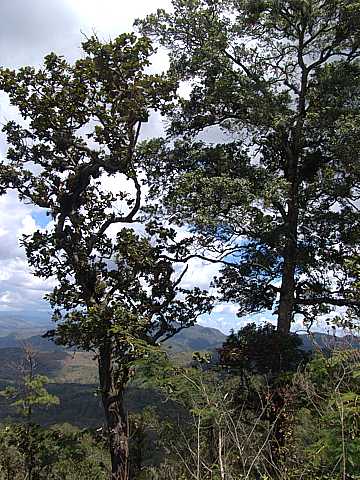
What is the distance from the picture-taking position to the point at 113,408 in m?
10.1

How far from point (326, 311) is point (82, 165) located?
23.6 ft

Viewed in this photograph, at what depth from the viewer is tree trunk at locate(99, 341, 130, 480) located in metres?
9.73

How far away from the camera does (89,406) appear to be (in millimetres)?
93438

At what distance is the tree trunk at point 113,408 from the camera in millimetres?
9727

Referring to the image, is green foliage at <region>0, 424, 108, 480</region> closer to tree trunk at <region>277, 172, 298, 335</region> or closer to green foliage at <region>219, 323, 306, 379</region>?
green foliage at <region>219, 323, 306, 379</region>

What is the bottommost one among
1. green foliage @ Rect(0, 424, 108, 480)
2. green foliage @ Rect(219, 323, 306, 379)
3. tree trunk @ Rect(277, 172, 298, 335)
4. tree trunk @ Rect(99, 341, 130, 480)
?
green foliage @ Rect(0, 424, 108, 480)

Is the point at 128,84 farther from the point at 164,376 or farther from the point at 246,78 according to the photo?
the point at 164,376

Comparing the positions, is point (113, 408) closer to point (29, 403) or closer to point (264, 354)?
point (29, 403)

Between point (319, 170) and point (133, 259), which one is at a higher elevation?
point (319, 170)

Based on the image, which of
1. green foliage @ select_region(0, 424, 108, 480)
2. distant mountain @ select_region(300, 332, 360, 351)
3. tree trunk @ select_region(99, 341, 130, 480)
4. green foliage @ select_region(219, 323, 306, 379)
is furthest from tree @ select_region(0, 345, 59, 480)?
distant mountain @ select_region(300, 332, 360, 351)

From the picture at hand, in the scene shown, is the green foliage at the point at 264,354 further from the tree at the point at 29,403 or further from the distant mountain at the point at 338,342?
the tree at the point at 29,403

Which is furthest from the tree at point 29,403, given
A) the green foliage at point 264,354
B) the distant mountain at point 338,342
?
the distant mountain at point 338,342

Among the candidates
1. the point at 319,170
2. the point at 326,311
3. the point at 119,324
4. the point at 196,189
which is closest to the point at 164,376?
the point at 119,324

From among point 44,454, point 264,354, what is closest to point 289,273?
point 264,354
